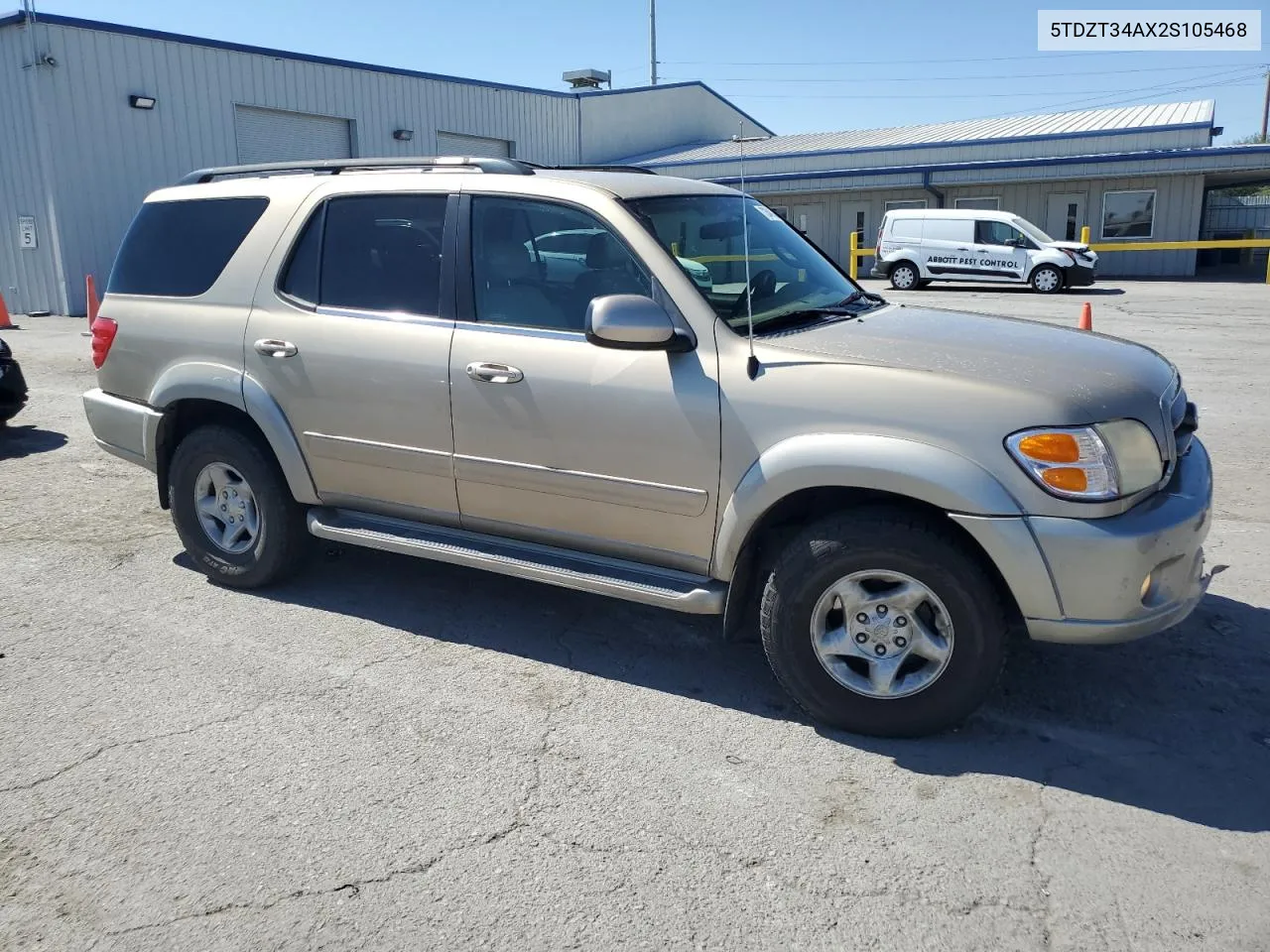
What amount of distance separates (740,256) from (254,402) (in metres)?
2.31

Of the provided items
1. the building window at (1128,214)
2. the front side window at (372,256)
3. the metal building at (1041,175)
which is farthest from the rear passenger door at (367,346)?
the building window at (1128,214)

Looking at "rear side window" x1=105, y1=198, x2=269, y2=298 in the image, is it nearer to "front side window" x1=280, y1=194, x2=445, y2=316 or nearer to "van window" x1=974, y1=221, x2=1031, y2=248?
"front side window" x1=280, y1=194, x2=445, y2=316

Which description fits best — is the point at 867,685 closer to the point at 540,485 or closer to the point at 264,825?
the point at 540,485

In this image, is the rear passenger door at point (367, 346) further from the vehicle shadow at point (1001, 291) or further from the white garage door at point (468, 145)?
the white garage door at point (468, 145)

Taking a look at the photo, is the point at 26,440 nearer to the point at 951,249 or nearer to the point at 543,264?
the point at 543,264

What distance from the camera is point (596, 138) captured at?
35.2 metres

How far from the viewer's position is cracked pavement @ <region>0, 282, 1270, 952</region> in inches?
111

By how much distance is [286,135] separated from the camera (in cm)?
2400

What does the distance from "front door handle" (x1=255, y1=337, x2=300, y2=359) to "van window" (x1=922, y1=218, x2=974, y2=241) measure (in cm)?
2306

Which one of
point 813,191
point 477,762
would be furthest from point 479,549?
point 813,191

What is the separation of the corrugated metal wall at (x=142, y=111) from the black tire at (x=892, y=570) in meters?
20.5

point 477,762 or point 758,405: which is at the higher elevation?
point 758,405

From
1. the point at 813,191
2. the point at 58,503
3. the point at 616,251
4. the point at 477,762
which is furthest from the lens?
the point at 813,191

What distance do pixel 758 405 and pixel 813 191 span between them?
103 ft
